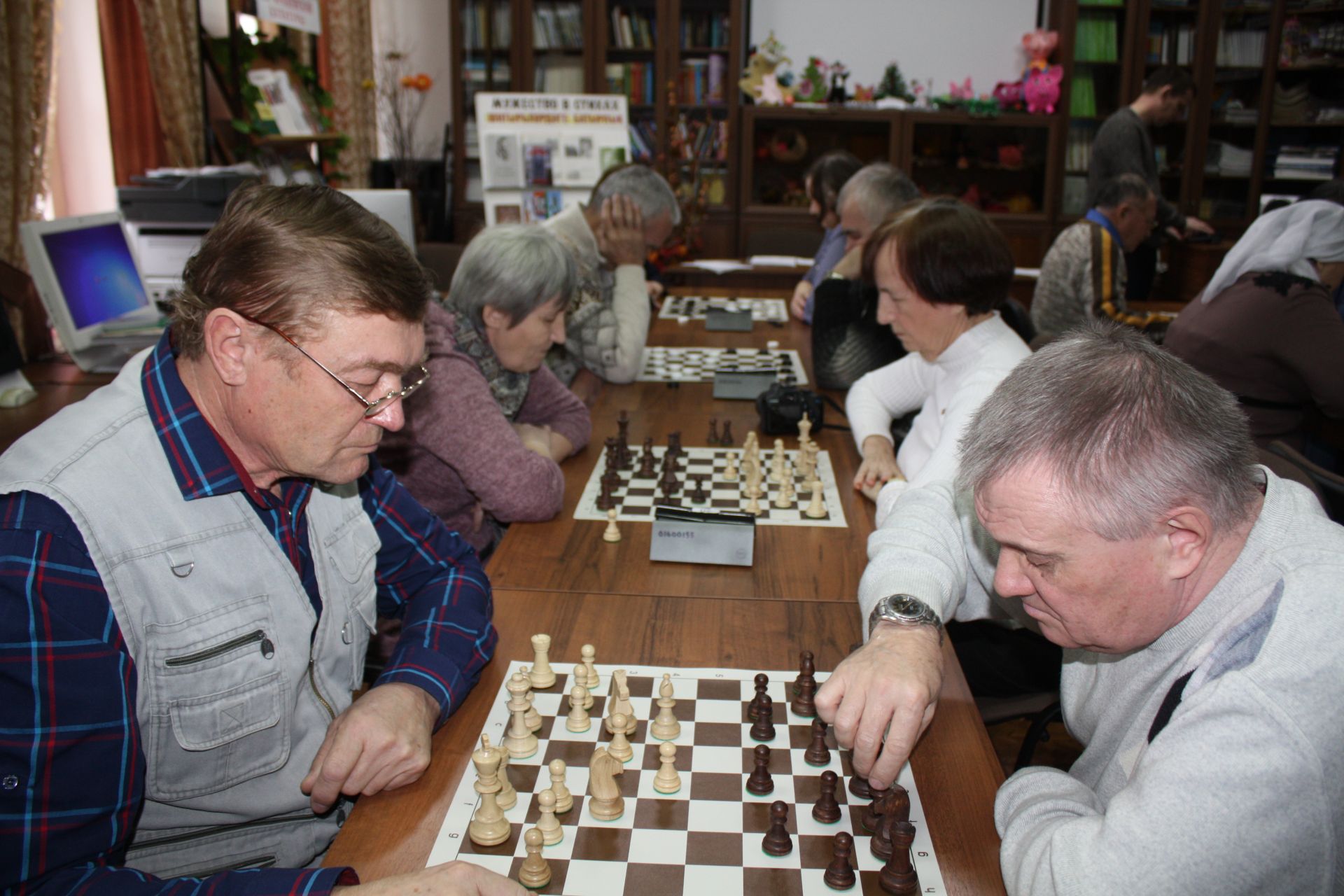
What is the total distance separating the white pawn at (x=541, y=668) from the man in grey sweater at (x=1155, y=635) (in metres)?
0.42

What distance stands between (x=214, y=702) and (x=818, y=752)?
770 mm

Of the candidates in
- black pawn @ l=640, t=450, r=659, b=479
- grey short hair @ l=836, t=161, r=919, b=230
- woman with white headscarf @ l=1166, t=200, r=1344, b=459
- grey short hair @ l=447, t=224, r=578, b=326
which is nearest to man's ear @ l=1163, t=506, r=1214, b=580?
black pawn @ l=640, t=450, r=659, b=479

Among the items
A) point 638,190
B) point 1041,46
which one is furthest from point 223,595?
point 1041,46

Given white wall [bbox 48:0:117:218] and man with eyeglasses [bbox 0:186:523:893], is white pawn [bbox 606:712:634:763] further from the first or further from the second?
white wall [bbox 48:0:117:218]

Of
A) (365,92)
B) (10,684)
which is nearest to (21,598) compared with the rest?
(10,684)

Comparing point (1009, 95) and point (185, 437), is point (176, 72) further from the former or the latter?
point (1009, 95)

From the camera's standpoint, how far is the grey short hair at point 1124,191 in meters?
4.22

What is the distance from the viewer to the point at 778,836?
1.13 metres

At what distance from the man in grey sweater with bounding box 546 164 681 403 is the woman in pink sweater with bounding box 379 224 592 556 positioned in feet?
1.88

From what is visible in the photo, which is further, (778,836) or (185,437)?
(185,437)

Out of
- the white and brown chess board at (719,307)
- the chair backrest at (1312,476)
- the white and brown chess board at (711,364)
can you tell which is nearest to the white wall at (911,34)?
the white and brown chess board at (719,307)

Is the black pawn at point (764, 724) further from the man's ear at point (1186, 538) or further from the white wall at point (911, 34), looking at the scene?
the white wall at point (911, 34)

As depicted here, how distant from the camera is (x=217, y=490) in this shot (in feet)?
4.11

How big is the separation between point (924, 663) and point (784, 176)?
6623mm
